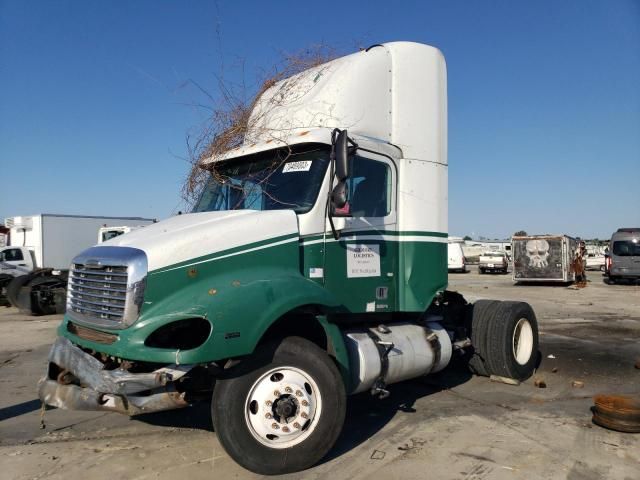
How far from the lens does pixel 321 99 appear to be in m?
5.74

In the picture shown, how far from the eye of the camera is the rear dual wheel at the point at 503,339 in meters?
7.00

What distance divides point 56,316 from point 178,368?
13.3 metres

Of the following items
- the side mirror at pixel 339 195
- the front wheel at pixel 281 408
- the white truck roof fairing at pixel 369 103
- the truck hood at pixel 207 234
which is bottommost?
the front wheel at pixel 281 408

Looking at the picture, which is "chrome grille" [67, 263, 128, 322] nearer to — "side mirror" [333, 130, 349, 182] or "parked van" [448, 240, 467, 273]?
"side mirror" [333, 130, 349, 182]

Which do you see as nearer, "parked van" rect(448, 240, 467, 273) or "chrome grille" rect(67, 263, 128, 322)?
"chrome grille" rect(67, 263, 128, 322)

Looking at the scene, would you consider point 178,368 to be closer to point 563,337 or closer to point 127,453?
point 127,453

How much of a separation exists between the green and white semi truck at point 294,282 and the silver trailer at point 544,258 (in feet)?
65.2

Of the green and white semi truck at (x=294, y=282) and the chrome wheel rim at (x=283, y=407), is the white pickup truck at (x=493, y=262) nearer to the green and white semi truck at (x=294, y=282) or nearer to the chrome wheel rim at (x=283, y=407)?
the green and white semi truck at (x=294, y=282)

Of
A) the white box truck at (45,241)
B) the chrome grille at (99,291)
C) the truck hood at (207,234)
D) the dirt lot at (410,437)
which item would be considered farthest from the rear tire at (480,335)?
the white box truck at (45,241)

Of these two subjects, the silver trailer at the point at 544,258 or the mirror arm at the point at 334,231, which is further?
the silver trailer at the point at 544,258

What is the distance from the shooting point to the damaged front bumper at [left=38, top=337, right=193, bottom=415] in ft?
12.9

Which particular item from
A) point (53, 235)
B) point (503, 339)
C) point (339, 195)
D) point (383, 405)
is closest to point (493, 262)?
point (53, 235)

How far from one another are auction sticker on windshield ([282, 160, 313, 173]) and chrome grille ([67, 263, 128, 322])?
1809mm

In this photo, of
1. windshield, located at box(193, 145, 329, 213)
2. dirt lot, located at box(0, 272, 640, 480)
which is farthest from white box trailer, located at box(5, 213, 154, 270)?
windshield, located at box(193, 145, 329, 213)
